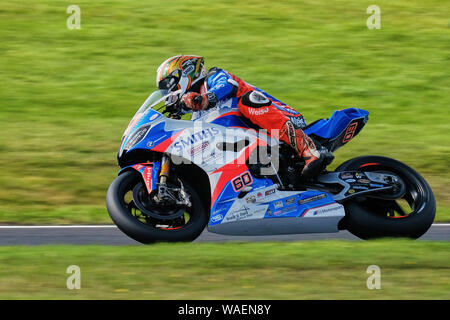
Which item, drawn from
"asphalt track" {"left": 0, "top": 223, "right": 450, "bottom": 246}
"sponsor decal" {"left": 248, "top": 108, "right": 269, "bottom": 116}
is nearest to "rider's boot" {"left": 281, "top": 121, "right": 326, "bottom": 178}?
"sponsor decal" {"left": 248, "top": 108, "right": 269, "bottom": 116}

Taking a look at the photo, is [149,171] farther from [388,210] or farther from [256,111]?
[388,210]

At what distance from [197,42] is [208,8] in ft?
5.79

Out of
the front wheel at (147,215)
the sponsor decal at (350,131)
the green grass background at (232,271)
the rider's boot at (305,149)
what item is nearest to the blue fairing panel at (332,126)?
the sponsor decal at (350,131)

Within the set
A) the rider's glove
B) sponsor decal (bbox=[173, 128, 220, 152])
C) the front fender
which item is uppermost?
the rider's glove

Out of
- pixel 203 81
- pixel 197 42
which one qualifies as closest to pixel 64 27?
pixel 197 42

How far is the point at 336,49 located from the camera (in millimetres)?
16516

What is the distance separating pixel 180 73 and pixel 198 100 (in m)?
0.42

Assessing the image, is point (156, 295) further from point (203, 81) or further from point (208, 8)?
point (208, 8)

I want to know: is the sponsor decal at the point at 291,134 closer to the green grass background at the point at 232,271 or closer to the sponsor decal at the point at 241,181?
the sponsor decal at the point at 241,181

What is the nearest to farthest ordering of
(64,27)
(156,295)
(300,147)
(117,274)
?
(156,295) → (117,274) → (300,147) → (64,27)

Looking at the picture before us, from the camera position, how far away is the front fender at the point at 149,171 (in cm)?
713

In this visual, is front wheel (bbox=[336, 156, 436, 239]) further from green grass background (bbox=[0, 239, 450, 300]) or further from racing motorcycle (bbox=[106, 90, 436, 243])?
green grass background (bbox=[0, 239, 450, 300])

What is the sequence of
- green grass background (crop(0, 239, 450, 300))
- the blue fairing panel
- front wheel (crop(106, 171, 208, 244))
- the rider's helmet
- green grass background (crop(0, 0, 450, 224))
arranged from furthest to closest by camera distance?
1. green grass background (crop(0, 0, 450, 224))
2. the blue fairing panel
3. the rider's helmet
4. front wheel (crop(106, 171, 208, 244))
5. green grass background (crop(0, 239, 450, 300))

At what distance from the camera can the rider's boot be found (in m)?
7.51
